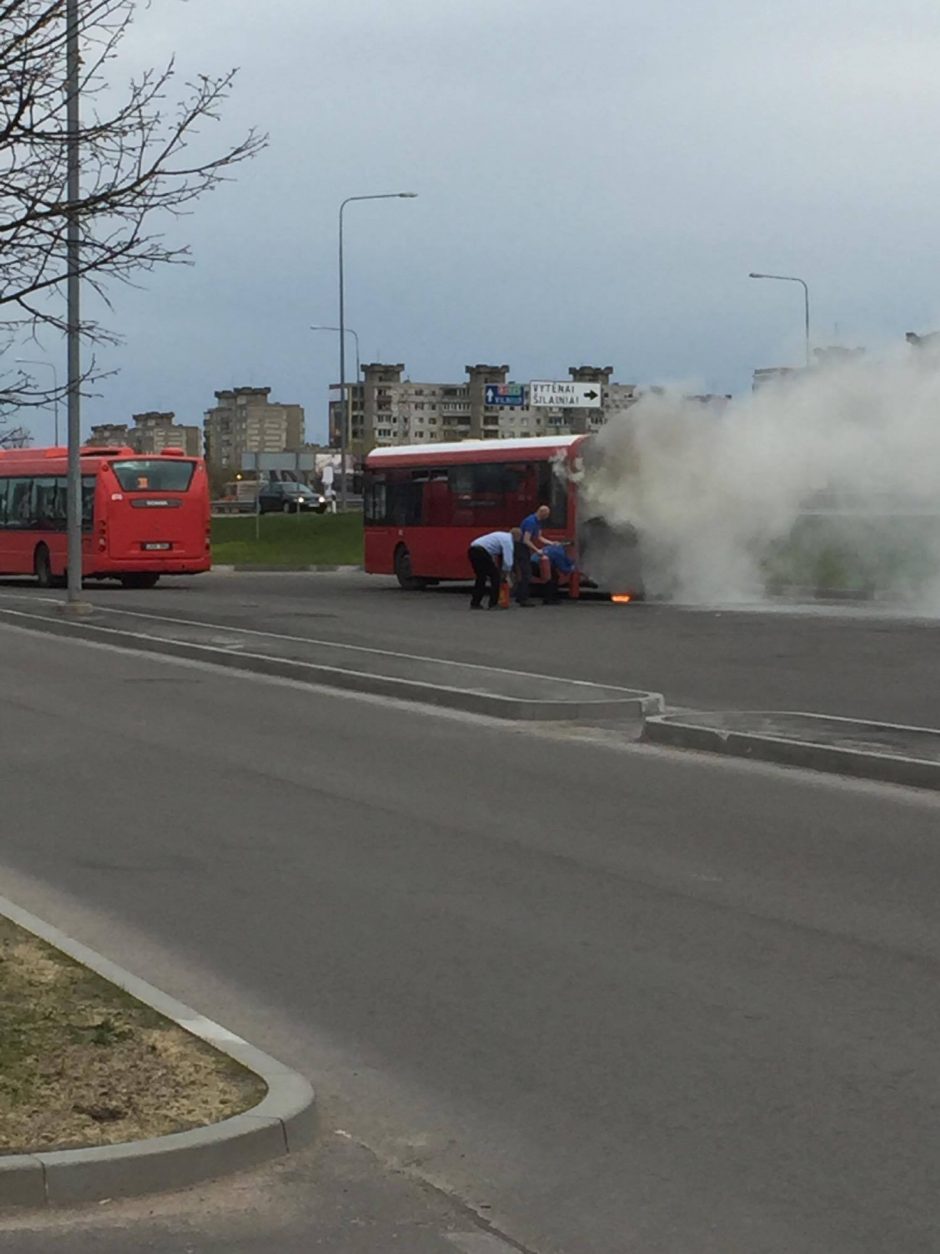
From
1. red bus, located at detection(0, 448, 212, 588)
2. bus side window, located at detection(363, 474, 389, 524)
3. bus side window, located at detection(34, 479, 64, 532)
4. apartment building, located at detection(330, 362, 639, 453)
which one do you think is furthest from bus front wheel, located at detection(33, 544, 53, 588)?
apartment building, located at detection(330, 362, 639, 453)

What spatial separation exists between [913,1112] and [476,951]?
263cm

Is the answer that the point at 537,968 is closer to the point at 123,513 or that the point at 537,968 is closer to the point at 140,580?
the point at 123,513

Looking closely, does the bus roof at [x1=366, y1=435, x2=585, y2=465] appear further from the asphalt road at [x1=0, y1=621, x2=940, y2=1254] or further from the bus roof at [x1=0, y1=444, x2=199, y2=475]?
the asphalt road at [x1=0, y1=621, x2=940, y2=1254]

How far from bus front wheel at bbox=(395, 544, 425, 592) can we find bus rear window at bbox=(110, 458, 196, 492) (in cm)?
536

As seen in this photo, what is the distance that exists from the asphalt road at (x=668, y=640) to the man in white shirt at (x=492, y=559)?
25.8 inches

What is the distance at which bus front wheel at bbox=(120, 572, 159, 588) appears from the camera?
4548 cm

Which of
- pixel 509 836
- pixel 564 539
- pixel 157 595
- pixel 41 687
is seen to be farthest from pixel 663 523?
pixel 509 836

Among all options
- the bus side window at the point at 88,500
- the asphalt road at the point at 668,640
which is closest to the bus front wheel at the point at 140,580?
the bus side window at the point at 88,500

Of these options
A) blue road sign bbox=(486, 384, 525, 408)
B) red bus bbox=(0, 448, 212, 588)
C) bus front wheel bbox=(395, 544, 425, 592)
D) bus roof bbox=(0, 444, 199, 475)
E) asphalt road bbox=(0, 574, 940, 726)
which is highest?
blue road sign bbox=(486, 384, 525, 408)

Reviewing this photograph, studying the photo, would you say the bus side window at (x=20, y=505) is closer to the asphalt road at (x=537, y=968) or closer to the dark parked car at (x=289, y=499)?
the asphalt road at (x=537, y=968)

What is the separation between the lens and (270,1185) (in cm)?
536

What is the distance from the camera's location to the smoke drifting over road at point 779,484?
108ft

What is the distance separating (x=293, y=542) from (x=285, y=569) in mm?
9931

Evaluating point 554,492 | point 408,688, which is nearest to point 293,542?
point 554,492
